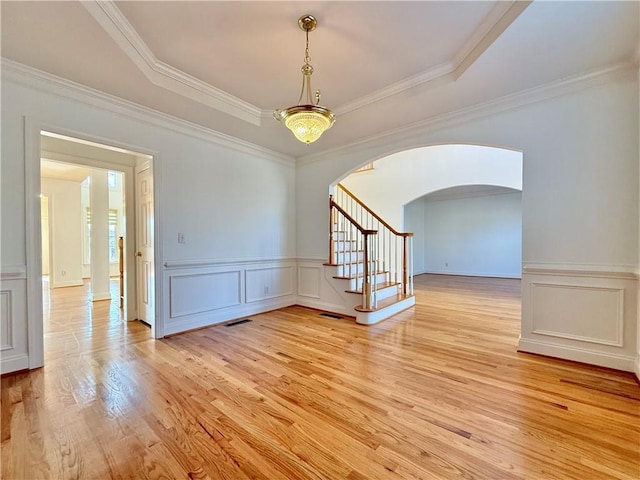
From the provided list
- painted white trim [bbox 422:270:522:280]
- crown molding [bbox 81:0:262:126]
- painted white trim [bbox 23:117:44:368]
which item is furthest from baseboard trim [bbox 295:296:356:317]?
painted white trim [bbox 422:270:522:280]

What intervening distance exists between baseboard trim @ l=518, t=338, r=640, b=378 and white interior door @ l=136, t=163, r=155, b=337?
13.7ft

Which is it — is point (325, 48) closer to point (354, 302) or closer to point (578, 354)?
point (354, 302)

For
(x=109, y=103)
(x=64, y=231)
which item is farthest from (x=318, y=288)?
(x=64, y=231)

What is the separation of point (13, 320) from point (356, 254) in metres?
4.10

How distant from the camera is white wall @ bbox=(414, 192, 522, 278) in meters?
8.02

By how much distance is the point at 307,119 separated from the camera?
2.11m

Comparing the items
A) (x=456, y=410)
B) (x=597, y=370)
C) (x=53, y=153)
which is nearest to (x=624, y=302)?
(x=597, y=370)

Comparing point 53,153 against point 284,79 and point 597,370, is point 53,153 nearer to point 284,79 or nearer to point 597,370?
point 284,79

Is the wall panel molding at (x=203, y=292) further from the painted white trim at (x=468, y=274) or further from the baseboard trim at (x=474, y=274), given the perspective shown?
the baseboard trim at (x=474, y=274)

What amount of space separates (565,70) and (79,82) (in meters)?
4.37

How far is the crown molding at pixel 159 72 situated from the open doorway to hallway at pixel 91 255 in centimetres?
100

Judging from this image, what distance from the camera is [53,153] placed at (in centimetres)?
336

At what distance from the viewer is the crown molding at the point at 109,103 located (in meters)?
2.29

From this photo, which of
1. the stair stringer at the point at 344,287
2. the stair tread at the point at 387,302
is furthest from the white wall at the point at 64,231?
the stair tread at the point at 387,302
